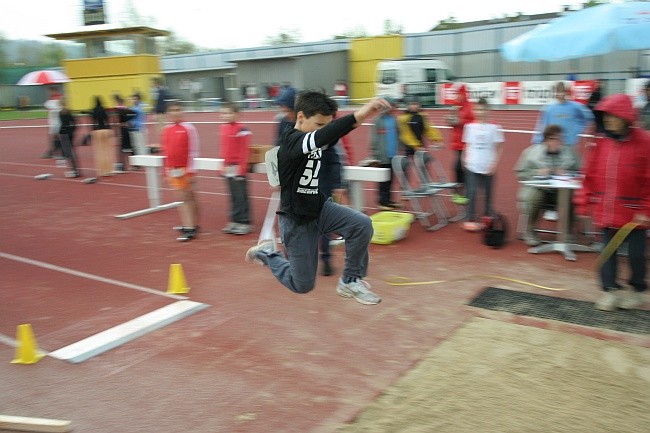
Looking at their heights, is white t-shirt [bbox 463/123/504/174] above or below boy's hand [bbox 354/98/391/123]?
below

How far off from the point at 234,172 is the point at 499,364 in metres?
5.55

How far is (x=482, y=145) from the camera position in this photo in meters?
8.48

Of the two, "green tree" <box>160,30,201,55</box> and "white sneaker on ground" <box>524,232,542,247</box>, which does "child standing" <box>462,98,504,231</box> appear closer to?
"white sneaker on ground" <box>524,232,542,247</box>

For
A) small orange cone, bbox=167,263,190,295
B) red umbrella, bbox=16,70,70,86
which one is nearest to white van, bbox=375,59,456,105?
red umbrella, bbox=16,70,70,86

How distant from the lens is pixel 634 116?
5.32 m

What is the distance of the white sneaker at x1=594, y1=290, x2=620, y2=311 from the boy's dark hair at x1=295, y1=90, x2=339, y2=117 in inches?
→ 128

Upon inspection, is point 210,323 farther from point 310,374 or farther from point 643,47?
point 643,47

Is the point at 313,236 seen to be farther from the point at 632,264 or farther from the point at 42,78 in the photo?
the point at 42,78

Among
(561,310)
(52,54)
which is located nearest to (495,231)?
(561,310)

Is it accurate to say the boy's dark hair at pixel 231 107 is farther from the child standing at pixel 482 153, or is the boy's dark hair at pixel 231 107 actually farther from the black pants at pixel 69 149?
the black pants at pixel 69 149

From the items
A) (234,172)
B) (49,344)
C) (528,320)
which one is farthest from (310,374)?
(234,172)

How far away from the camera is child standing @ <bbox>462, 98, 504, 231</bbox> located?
27.9 ft

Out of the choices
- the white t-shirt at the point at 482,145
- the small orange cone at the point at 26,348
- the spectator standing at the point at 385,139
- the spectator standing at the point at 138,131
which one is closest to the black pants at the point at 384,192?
the spectator standing at the point at 385,139

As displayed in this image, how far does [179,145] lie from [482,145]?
14.3ft
